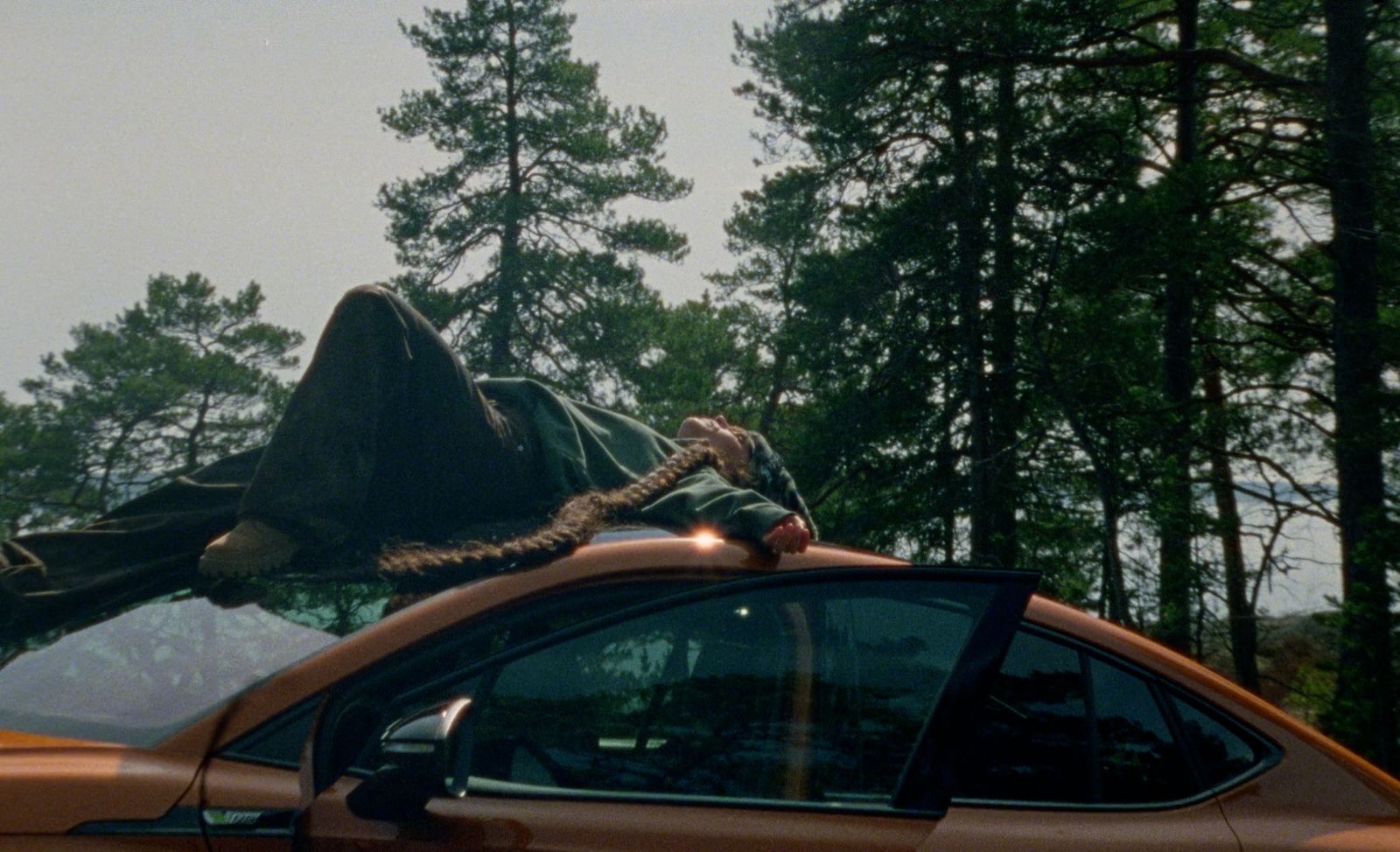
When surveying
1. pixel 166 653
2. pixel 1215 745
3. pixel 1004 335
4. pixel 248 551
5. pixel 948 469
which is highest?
pixel 1004 335

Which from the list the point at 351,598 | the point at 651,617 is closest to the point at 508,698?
the point at 651,617

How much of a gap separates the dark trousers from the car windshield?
0.26 m

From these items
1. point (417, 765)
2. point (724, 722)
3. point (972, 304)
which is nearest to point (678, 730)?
point (724, 722)

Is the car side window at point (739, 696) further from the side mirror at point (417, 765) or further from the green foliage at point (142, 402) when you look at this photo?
the green foliage at point (142, 402)

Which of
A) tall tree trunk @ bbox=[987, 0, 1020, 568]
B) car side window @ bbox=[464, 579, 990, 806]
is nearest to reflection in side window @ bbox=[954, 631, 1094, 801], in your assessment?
car side window @ bbox=[464, 579, 990, 806]

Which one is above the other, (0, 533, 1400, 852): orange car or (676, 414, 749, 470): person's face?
(676, 414, 749, 470): person's face

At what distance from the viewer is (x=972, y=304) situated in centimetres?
1534

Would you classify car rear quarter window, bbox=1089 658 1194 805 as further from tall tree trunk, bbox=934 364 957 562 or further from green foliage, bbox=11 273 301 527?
green foliage, bbox=11 273 301 527

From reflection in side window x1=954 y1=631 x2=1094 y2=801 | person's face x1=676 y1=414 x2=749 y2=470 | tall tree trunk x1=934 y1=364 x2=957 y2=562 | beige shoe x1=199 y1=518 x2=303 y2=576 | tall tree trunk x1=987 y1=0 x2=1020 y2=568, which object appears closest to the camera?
reflection in side window x1=954 y1=631 x2=1094 y2=801

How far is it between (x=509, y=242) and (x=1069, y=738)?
74.7 ft

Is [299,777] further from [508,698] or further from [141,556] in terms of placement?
[141,556]

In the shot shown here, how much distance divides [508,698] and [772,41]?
57.7 feet

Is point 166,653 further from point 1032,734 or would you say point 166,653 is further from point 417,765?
point 1032,734

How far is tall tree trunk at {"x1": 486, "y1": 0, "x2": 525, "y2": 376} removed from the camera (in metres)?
23.6
